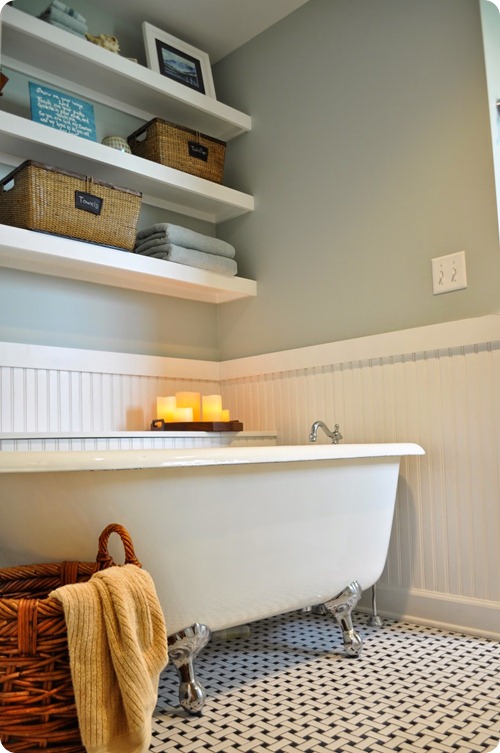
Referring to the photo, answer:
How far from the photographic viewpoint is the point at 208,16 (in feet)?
8.82

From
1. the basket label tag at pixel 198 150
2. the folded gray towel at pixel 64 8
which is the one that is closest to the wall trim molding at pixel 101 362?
the basket label tag at pixel 198 150

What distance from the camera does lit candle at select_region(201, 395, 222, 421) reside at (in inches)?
103

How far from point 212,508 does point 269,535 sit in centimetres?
20

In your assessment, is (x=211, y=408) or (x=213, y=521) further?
(x=211, y=408)

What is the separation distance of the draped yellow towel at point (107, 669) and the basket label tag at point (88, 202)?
55.1 inches

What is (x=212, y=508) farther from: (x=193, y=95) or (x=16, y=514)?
(x=193, y=95)

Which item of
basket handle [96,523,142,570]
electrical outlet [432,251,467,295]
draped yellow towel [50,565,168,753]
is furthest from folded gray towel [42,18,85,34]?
A: draped yellow towel [50,565,168,753]

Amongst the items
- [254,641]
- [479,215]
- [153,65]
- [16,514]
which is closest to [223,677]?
[254,641]

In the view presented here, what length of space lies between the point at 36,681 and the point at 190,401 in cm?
155

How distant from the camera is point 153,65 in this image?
2.59 meters

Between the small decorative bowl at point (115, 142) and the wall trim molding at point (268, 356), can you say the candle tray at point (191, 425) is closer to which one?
the wall trim molding at point (268, 356)

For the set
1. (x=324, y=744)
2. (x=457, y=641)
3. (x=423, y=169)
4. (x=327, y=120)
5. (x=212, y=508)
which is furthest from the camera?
(x=327, y=120)

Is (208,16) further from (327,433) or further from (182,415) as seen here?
(327,433)

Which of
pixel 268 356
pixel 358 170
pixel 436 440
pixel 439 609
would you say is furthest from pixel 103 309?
pixel 439 609
